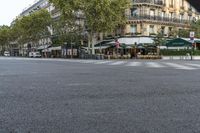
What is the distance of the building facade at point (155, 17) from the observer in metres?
69.4

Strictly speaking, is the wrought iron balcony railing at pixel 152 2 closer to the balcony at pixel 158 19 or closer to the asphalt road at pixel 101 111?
the balcony at pixel 158 19

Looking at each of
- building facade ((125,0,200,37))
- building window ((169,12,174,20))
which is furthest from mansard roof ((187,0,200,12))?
building window ((169,12,174,20))

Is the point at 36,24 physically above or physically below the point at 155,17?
above

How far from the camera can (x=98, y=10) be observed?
59.9 m

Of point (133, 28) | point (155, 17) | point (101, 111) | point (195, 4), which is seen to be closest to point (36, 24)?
point (133, 28)

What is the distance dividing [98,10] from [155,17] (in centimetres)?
1517

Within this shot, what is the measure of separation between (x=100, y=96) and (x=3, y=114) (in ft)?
9.78

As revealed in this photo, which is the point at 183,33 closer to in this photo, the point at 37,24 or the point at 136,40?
the point at 136,40

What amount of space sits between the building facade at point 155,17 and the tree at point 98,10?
6.52 meters

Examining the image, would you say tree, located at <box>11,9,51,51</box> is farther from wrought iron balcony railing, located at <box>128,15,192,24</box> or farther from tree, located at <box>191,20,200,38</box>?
tree, located at <box>191,20,200,38</box>

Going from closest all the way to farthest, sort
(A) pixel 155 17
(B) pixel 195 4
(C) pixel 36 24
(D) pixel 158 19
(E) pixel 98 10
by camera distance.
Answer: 1. (B) pixel 195 4
2. (E) pixel 98 10
3. (A) pixel 155 17
4. (D) pixel 158 19
5. (C) pixel 36 24

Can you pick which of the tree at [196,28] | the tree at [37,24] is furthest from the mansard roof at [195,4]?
the tree at [37,24]

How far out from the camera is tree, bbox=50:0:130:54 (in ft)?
197

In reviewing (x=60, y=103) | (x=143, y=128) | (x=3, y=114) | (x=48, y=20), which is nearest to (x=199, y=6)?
(x=143, y=128)
